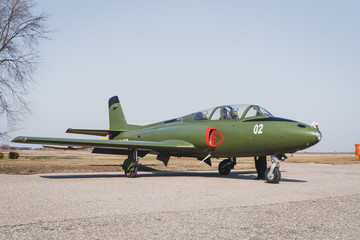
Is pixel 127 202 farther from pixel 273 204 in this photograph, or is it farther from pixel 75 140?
pixel 75 140

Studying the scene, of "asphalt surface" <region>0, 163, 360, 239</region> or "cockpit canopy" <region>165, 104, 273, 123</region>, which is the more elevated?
"cockpit canopy" <region>165, 104, 273, 123</region>

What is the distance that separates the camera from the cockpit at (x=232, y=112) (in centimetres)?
1188

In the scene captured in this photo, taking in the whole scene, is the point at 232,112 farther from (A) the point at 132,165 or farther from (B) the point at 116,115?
(B) the point at 116,115

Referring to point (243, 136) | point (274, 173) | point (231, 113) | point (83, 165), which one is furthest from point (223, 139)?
point (83, 165)

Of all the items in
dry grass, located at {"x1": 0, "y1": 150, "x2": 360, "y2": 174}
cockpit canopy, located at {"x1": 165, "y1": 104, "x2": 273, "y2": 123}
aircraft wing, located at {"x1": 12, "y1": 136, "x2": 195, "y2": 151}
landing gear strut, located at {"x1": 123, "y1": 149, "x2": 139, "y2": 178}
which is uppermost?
cockpit canopy, located at {"x1": 165, "y1": 104, "x2": 273, "y2": 123}

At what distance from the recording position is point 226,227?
4309mm

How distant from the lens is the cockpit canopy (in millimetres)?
11883

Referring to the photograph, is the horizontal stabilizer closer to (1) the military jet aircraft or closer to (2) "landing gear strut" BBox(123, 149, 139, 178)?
(1) the military jet aircraft

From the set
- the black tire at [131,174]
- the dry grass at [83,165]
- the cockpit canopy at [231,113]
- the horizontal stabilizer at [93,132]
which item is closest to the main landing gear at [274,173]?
the cockpit canopy at [231,113]

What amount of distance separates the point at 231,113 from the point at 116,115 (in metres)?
10.2

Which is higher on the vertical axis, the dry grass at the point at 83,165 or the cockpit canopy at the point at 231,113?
the cockpit canopy at the point at 231,113

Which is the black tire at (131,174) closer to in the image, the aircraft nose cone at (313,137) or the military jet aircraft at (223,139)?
the military jet aircraft at (223,139)

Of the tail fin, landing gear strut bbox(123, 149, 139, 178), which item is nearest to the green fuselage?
landing gear strut bbox(123, 149, 139, 178)

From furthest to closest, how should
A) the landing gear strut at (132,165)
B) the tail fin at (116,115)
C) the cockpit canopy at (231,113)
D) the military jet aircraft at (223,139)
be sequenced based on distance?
the tail fin at (116,115) < the landing gear strut at (132,165) < the cockpit canopy at (231,113) < the military jet aircraft at (223,139)
